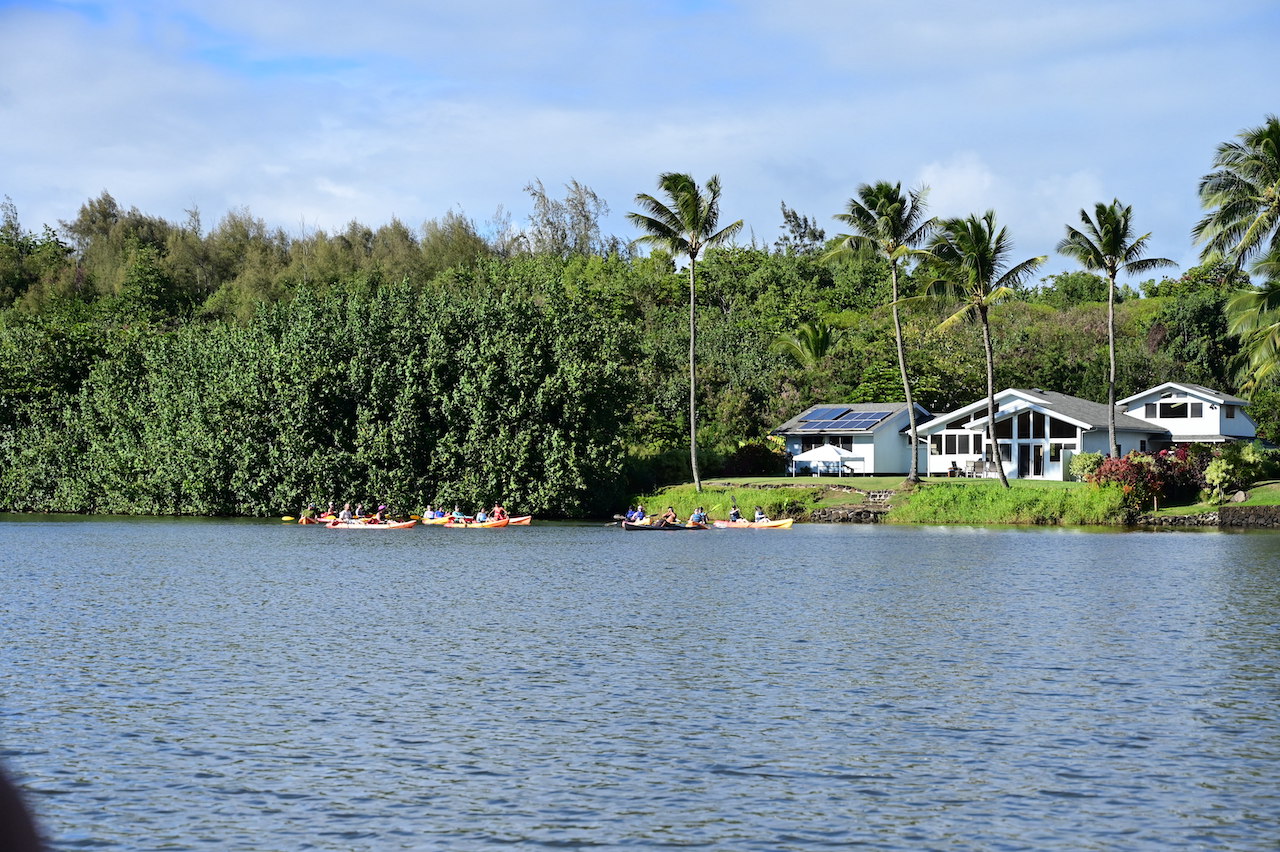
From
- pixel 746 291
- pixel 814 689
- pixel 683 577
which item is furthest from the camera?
pixel 746 291

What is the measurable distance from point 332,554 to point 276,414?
2553cm

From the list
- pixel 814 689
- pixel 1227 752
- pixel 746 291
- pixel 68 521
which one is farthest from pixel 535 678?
pixel 746 291

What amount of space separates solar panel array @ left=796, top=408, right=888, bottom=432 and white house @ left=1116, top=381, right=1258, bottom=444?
14.3m

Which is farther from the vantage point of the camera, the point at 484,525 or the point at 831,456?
the point at 831,456

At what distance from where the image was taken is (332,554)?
45750 millimetres

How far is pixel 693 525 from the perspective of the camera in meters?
59.6

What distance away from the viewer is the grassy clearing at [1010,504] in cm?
5791

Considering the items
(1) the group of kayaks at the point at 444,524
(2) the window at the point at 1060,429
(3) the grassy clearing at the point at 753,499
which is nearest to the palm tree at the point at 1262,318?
(2) the window at the point at 1060,429

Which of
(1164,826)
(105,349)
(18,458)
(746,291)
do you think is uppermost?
(746,291)

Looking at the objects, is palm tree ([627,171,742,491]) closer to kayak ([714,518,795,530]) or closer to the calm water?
kayak ([714,518,795,530])

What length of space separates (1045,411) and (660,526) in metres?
26.2

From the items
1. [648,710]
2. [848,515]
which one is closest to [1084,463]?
[848,515]

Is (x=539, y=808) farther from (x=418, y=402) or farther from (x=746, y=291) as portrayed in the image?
(x=746, y=291)

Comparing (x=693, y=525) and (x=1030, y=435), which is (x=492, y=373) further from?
(x=1030, y=435)
